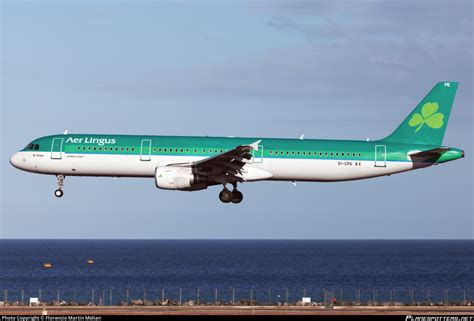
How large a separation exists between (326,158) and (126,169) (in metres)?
14.1

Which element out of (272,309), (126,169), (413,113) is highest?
(413,113)

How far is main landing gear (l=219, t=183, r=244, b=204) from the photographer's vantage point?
215 ft

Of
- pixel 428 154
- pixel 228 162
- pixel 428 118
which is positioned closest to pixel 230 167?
pixel 228 162

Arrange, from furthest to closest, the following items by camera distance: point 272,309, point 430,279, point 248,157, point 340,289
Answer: point 430,279, point 340,289, point 272,309, point 248,157

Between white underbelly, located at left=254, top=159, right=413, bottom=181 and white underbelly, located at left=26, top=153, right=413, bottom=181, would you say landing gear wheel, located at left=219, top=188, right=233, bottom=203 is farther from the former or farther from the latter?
white underbelly, located at left=254, top=159, right=413, bottom=181

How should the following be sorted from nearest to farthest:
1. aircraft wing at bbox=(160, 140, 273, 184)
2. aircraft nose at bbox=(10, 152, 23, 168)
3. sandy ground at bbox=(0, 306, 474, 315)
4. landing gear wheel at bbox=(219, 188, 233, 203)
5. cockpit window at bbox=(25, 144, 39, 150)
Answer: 1. aircraft wing at bbox=(160, 140, 273, 184)
2. sandy ground at bbox=(0, 306, 474, 315)
3. landing gear wheel at bbox=(219, 188, 233, 203)
4. cockpit window at bbox=(25, 144, 39, 150)
5. aircraft nose at bbox=(10, 152, 23, 168)

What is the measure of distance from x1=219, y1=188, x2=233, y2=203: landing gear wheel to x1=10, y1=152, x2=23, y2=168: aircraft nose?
14.9 m

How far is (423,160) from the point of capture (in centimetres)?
6512

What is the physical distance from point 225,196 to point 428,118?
652 inches

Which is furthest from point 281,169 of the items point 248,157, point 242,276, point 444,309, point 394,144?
point 242,276

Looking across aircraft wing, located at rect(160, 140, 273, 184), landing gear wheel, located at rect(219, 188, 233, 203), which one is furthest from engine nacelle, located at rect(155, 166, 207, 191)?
landing gear wheel, located at rect(219, 188, 233, 203)

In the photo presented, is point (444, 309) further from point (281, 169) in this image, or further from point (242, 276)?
point (242, 276)

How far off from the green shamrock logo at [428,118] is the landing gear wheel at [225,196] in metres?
14.6

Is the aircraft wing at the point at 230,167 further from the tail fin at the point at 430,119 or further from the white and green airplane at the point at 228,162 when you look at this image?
the tail fin at the point at 430,119
